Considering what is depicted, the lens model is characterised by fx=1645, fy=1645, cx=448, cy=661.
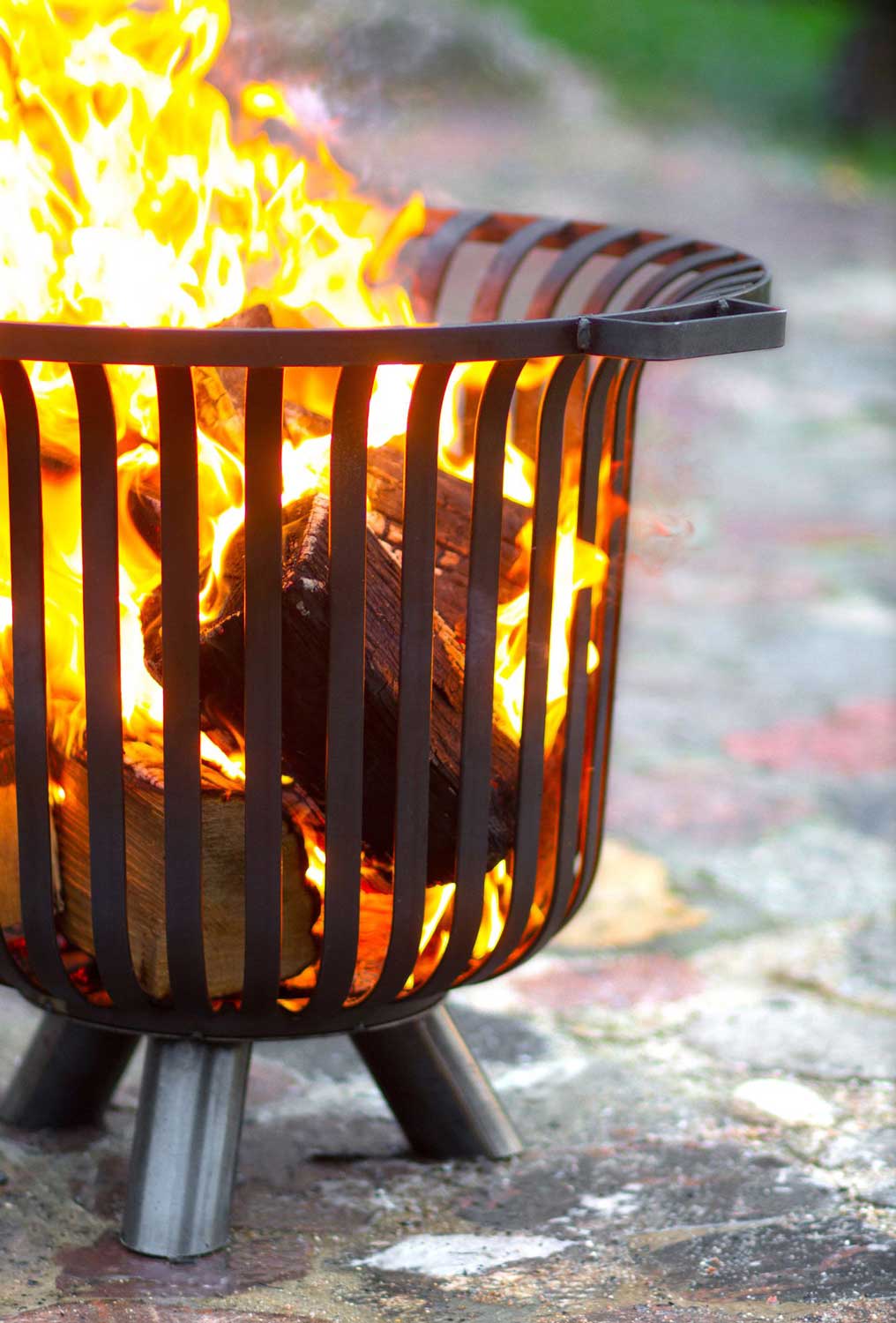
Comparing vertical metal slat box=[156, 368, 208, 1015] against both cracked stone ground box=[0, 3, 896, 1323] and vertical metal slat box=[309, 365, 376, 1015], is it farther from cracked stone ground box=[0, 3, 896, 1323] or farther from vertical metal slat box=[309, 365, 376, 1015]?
cracked stone ground box=[0, 3, 896, 1323]

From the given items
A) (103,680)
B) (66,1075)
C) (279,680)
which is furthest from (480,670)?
(66,1075)

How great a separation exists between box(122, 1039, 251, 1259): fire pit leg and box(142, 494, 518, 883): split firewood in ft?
1.08

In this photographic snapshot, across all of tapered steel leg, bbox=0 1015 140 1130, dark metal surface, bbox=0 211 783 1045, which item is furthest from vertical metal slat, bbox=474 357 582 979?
tapered steel leg, bbox=0 1015 140 1130

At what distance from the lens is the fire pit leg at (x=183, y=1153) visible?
1.71 meters

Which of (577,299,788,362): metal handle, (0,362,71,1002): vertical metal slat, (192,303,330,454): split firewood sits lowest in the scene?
(0,362,71,1002): vertical metal slat

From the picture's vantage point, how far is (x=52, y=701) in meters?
1.60

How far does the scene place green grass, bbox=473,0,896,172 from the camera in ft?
41.1

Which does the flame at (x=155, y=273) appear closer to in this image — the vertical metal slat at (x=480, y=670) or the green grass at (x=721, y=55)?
the vertical metal slat at (x=480, y=670)

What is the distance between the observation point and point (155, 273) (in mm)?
1720

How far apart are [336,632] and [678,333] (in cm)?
39

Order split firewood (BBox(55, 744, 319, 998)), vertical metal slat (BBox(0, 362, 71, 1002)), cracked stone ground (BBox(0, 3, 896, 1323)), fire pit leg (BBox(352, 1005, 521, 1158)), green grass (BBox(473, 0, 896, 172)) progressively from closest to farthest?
vertical metal slat (BBox(0, 362, 71, 1002)), split firewood (BBox(55, 744, 319, 998)), cracked stone ground (BBox(0, 3, 896, 1323)), fire pit leg (BBox(352, 1005, 521, 1158)), green grass (BBox(473, 0, 896, 172))

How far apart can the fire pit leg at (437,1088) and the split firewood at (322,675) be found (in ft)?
1.14

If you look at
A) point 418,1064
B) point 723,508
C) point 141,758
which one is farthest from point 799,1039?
point 723,508

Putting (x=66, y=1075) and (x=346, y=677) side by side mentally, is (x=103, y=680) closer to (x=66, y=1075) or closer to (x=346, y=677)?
(x=346, y=677)
